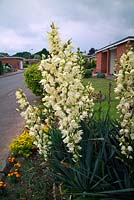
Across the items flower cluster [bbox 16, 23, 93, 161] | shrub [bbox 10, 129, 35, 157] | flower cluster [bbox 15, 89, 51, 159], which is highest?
flower cluster [bbox 16, 23, 93, 161]

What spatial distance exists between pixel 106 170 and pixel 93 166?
0.14 m

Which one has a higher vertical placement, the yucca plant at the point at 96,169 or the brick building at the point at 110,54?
the brick building at the point at 110,54

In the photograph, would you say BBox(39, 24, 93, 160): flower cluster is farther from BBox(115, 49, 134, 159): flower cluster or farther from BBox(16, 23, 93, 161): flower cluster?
BBox(115, 49, 134, 159): flower cluster

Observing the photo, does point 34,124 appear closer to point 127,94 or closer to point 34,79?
point 127,94

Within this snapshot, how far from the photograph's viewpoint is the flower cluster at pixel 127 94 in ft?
6.60

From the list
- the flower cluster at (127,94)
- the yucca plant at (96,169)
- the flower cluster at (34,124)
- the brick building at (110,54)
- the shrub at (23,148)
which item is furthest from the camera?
the brick building at (110,54)

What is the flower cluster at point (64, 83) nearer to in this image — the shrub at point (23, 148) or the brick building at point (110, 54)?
the shrub at point (23, 148)

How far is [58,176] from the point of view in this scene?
282cm

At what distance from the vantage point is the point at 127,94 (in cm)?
207

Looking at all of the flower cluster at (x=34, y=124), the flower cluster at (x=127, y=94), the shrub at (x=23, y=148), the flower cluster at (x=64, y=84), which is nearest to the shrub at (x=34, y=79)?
the shrub at (x=23, y=148)

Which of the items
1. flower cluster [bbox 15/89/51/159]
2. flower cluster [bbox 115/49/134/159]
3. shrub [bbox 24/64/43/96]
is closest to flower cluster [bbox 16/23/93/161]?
flower cluster [bbox 115/49/134/159]

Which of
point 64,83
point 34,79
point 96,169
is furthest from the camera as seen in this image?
point 34,79

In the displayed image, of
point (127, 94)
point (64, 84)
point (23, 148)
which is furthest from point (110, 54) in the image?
point (64, 84)

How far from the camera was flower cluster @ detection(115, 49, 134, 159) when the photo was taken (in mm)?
2012
